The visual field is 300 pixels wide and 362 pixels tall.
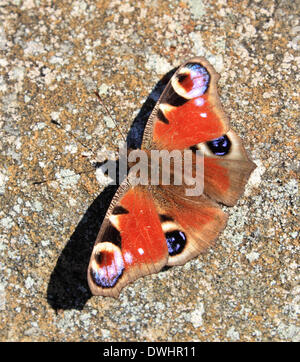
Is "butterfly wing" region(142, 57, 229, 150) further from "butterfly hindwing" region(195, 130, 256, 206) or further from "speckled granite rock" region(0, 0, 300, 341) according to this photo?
"speckled granite rock" region(0, 0, 300, 341)

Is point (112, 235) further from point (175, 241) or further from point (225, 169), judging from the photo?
point (225, 169)

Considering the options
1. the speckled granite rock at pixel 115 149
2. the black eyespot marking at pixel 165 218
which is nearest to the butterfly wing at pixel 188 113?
the speckled granite rock at pixel 115 149

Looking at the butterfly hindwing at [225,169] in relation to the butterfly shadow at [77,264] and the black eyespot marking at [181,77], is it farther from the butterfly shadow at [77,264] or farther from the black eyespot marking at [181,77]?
the butterfly shadow at [77,264]

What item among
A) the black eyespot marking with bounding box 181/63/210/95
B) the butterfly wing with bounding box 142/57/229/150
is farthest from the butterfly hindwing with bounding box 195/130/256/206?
the black eyespot marking with bounding box 181/63/210/95

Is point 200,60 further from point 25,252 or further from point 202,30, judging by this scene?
point 25,252

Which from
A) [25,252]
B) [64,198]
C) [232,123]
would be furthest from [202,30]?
[25,252]

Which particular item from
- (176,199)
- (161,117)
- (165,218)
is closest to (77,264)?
(165,218)
